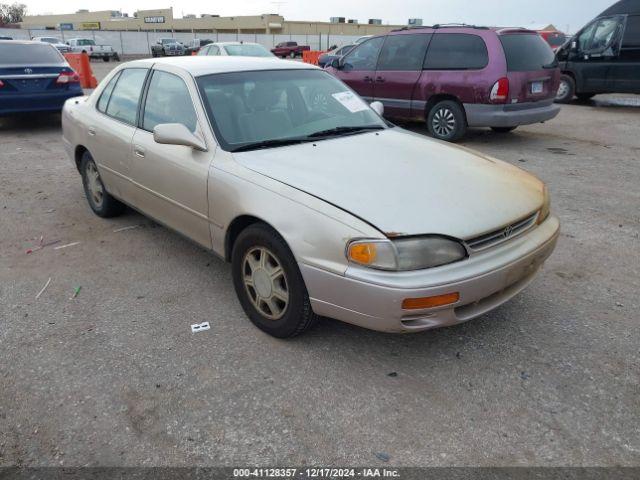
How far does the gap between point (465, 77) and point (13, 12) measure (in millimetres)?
100429

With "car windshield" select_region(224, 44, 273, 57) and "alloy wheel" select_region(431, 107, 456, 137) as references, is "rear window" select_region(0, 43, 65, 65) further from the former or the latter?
"alloy wheel" select_region(431, 107, 456, 137)

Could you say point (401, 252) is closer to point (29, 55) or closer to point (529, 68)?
point (529, 68)

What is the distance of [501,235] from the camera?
2.71 m

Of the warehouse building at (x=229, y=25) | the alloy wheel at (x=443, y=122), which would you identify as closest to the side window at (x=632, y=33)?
the alloy wheel at (x=443, y=122)

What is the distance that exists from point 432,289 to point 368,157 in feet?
3.64

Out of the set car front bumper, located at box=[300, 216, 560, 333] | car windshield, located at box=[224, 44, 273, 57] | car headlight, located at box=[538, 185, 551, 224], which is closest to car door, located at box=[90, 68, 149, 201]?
car front bumper, located at box=[300, 216, 560, 333]

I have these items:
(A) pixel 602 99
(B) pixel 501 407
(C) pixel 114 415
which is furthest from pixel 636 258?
(A) pixel 602 99

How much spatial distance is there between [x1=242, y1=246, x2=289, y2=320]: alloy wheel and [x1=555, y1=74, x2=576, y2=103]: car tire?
12.0m

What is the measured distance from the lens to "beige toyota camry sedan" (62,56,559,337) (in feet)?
8.09

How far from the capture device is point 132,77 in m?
4.30

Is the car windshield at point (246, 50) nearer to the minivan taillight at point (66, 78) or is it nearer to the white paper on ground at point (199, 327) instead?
the minivan taillight at point (66, 78)

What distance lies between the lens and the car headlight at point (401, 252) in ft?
7.89

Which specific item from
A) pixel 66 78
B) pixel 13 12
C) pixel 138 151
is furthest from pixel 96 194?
pixel 13 12

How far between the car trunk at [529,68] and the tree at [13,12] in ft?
315
